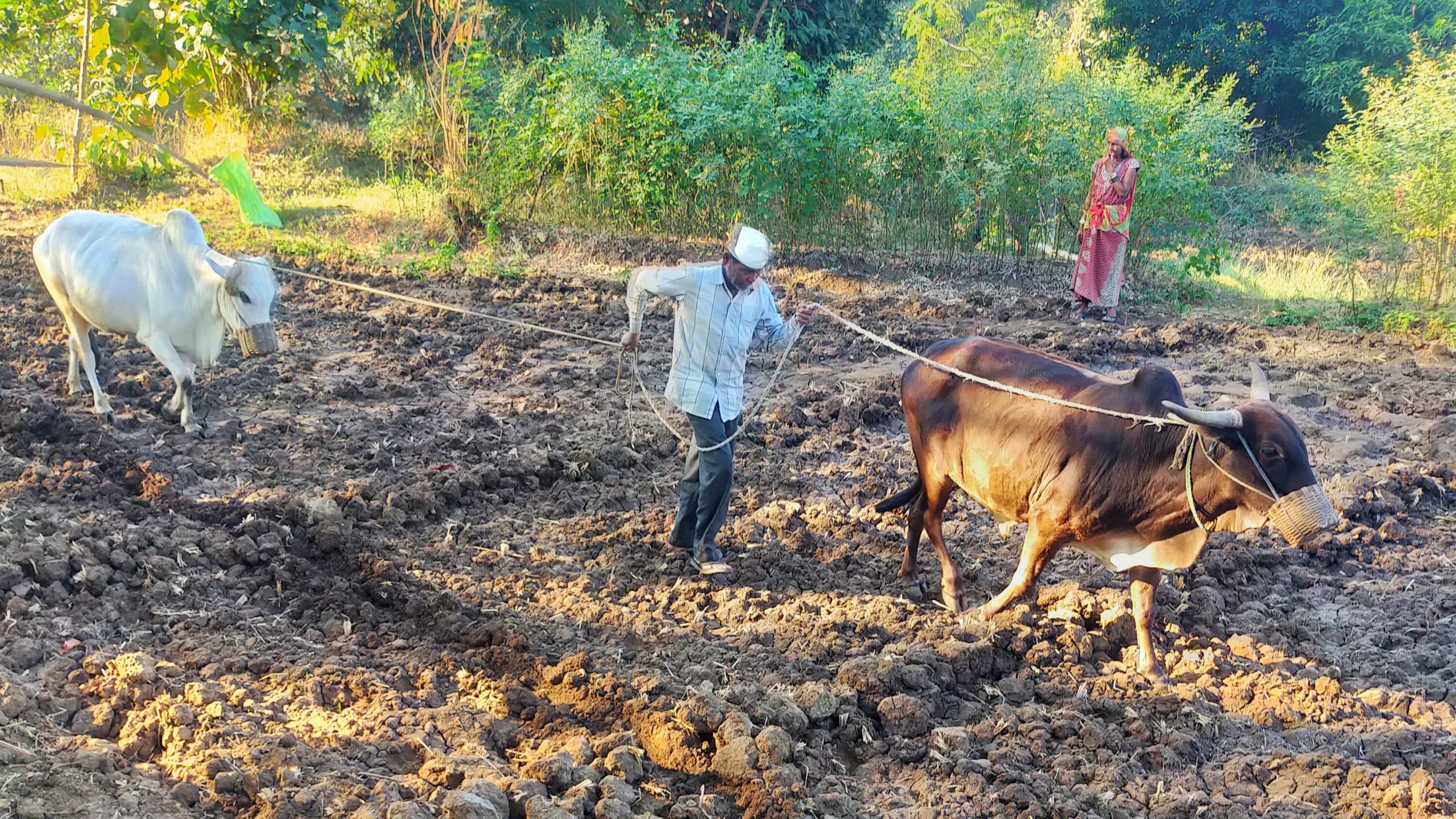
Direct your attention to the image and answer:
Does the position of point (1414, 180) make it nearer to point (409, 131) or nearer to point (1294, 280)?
point (1294, 280)

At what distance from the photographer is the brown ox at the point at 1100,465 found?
13.3 ft

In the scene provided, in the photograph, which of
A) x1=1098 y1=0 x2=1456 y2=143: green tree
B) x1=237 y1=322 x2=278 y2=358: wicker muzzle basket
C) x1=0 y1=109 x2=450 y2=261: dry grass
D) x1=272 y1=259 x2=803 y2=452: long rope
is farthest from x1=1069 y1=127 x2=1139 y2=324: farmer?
x1=1098 y1=0 x2=1456 y2=143: green tree

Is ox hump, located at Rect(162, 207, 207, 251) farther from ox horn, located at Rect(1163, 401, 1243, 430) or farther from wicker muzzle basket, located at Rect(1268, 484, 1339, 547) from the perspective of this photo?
wicker muzzle basket, located at Rect(1268, 484, 1339, 547)

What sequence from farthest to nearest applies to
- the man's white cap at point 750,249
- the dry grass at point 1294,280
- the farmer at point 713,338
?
the dry grass at point 1294,280 → the farmer at point 713,338 → the man's white cap at point 750,249

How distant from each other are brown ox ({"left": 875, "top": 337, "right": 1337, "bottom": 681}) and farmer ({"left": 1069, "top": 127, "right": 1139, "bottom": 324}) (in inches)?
247

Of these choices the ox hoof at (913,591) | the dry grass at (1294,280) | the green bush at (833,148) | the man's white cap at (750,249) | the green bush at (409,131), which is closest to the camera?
the man's white cap at (750,249)

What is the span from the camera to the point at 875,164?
39.1ft

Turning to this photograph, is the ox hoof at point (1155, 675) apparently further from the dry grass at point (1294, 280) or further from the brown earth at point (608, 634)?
the dry grass at point (1294, 280)

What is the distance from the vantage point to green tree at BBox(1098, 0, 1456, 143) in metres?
19.6

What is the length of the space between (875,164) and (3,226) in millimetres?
10078

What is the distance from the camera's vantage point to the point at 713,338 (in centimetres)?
493

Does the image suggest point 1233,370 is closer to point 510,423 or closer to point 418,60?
point 510,423

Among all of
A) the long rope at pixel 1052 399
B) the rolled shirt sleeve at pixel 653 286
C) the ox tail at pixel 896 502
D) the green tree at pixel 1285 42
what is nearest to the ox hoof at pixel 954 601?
the ox tail at pixel 896 502

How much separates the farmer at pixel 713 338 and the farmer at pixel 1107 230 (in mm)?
6624
